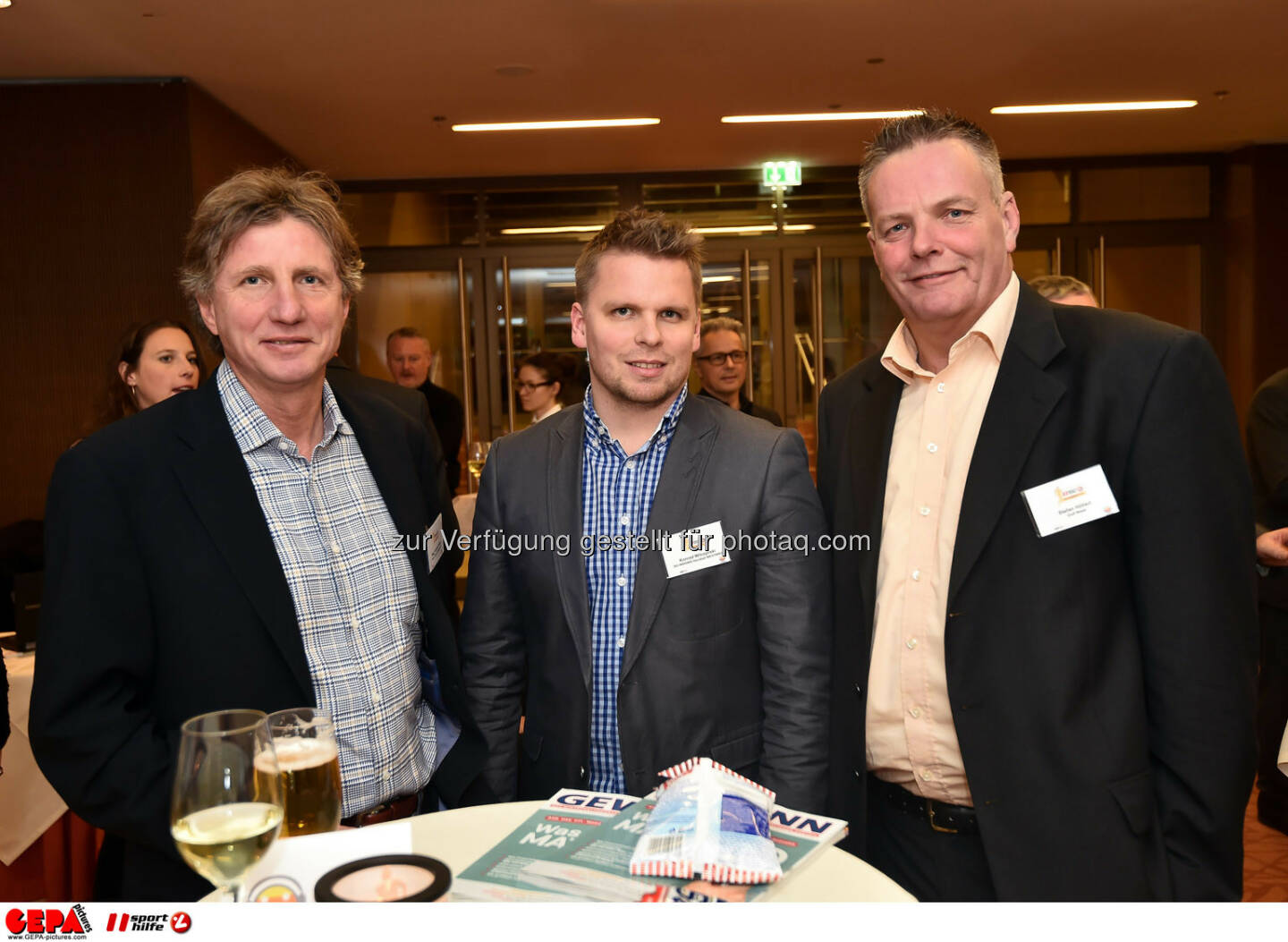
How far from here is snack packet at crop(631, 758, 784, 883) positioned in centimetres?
114

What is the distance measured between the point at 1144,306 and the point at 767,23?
19.1ft

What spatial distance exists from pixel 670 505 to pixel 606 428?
0.23m

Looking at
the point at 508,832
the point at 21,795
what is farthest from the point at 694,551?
the point at 21,795

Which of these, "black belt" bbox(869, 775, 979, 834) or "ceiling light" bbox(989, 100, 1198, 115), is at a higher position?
"ceiling light" bbox(989, 100, 1198, 115)

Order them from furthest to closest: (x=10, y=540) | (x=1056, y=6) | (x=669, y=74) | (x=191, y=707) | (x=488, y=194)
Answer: (x=488, y=194) < (x=669, y=74) < (x=1056, y=6) < (x=10, y=540) < (x=191, y=707)

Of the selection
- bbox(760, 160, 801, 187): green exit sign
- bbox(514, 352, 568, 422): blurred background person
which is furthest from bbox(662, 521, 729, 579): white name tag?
bbox(760, 160, 801, 187): green exit sign

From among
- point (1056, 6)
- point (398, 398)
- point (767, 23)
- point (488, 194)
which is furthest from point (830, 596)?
point (488, 194)

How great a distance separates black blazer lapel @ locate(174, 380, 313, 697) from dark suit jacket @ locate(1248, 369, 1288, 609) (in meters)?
3.21

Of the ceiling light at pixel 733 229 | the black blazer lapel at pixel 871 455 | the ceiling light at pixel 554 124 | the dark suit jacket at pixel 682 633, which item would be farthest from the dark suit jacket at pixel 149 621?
the ceiling light at pixel 733 229

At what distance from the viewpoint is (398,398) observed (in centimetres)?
362

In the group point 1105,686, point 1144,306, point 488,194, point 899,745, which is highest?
point 488,194

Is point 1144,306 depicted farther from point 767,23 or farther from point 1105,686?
point 1105,686

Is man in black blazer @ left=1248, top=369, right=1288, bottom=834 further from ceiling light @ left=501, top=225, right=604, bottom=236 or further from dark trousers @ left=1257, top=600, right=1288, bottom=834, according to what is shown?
ceiling light @ left=501, top=225, right=604, bottom=236
